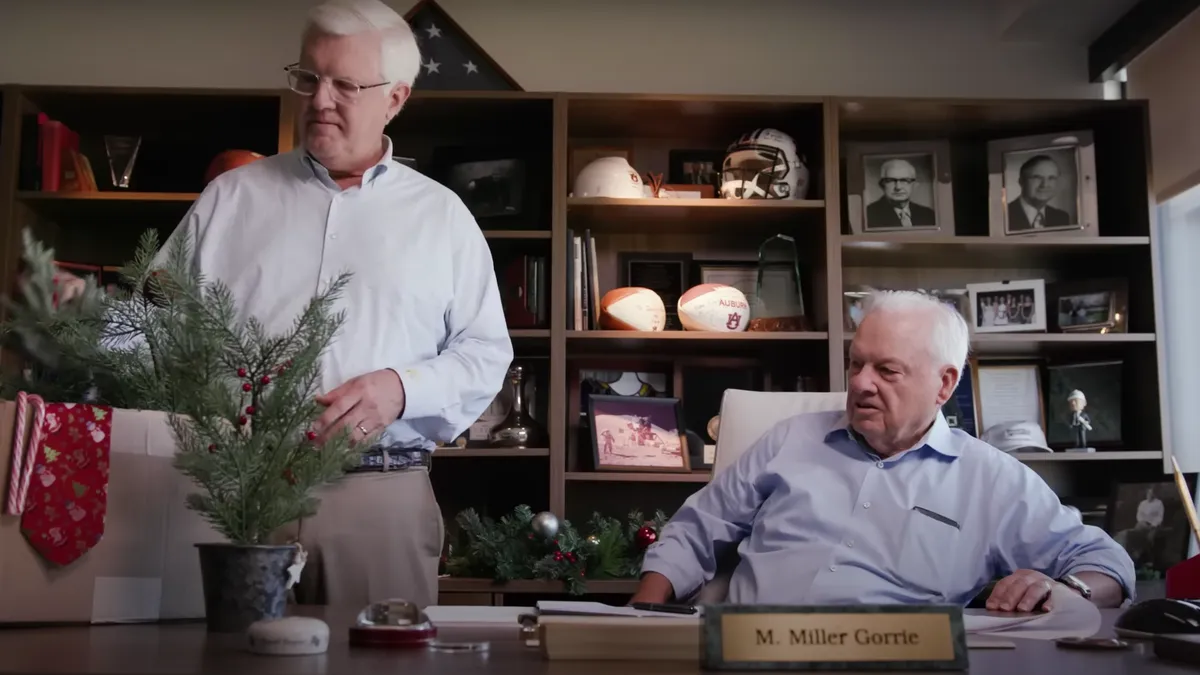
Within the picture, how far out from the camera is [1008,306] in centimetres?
353

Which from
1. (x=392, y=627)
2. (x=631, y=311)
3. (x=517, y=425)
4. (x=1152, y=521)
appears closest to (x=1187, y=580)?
(x=392, y=627)

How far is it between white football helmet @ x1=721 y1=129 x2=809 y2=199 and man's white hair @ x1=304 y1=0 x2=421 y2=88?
1.73m

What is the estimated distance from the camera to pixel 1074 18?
3.61 meters

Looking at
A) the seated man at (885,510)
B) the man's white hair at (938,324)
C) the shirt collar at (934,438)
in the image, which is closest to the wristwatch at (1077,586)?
the seated man at (885,510)

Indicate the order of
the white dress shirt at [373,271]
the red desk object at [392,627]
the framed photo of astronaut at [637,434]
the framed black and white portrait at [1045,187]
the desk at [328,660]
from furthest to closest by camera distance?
1. the framed black and white portrait at [1045,187]
2. the framed photo of astronaut at [637,434]
3. the white dress shirt at [373,271]
4. the red desk object at [392,627]
5. the desk at [328,660]

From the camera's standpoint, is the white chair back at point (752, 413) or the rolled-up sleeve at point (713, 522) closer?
the rolled-up sleeve at point (713, 522)

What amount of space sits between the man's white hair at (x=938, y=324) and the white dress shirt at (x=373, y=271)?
29.1 inches

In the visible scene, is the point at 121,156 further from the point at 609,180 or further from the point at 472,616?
the point at 472,616

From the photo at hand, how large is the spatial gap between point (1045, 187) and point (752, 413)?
182cm

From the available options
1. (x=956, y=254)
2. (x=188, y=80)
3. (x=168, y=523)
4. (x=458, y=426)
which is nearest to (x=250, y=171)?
(x=458, y=426)

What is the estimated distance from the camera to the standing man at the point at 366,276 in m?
1.67

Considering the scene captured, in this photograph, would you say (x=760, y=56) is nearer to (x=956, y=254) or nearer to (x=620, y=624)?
(x=956, y=254)

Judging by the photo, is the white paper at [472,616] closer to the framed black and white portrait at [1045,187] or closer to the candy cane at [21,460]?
the candy cane at [21,460]

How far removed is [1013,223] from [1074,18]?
2.26 ft
